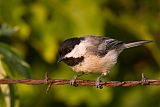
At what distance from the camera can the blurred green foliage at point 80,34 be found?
4211 mm

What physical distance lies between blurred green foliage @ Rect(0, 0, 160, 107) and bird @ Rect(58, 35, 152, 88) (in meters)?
0.57

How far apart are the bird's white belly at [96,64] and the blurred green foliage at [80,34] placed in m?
0.72

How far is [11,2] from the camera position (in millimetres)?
4207

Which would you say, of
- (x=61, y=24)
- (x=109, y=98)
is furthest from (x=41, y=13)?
(x=109, y=98)

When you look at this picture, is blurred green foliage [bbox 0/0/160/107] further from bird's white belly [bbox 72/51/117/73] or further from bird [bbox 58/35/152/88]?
bird's white belly [bbox 72/51/117/73]

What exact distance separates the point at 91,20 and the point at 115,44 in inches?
28.5

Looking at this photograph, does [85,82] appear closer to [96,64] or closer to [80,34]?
[96,64]

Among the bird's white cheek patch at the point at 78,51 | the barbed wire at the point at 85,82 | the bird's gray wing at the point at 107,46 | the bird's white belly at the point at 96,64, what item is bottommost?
the barbed wire at the point at 85,82

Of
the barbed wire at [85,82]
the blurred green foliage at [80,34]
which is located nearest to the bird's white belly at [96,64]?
the barbed wire at [85,82]

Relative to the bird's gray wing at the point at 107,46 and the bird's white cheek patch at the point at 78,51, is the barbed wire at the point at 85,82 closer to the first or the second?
the bird's white cheek patch at the point at 78,51

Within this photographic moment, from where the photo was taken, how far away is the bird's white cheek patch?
3248 millimetres

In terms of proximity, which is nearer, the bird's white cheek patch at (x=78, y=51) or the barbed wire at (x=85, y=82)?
the barbed wire at (x=85, y=82)

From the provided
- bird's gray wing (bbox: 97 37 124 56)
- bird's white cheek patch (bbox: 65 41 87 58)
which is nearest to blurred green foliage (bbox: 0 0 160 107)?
bird's gray wing (bbox: 97 37 124 56)

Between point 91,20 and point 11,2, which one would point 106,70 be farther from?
point 11,2
